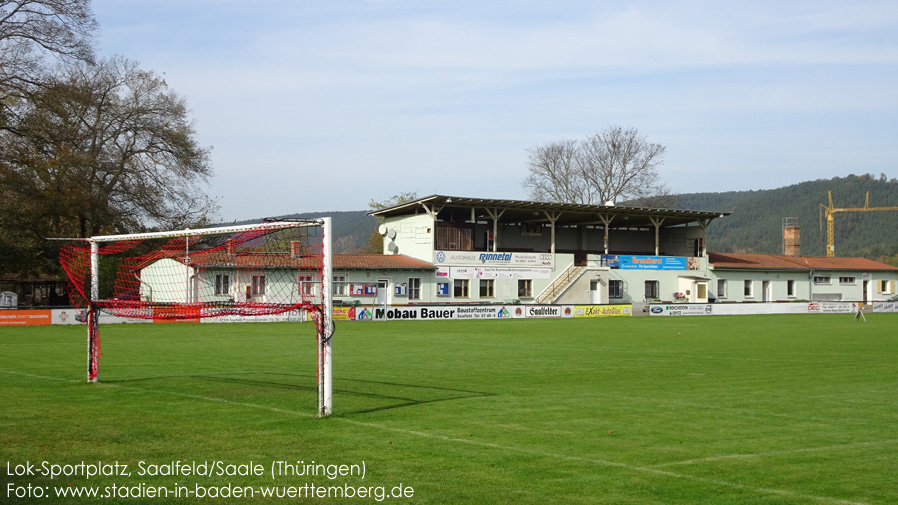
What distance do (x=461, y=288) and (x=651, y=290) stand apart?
52.0 ft

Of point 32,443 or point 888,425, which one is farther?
point 888,425

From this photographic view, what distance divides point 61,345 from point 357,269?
25.0 metres

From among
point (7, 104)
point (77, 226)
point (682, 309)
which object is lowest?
point (682, 309)

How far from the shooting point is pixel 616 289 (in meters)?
56.7

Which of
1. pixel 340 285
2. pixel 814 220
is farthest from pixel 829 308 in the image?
pixel 814 220

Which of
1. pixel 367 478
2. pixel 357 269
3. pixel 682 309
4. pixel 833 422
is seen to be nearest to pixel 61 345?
pixel 367 478

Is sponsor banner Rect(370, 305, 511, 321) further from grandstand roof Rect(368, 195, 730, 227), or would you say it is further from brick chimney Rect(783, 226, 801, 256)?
brick chimney Rect(783, 226, 801, 256)

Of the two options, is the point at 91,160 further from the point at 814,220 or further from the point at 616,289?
the point at 814,220

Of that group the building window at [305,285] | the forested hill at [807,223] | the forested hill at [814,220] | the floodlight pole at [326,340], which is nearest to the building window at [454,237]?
the building window at [305,285]

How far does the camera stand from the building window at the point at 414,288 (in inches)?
1987

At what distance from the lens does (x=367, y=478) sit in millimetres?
7520

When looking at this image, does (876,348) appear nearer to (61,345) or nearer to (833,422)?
(833,422)

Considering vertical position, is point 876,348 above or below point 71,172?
below

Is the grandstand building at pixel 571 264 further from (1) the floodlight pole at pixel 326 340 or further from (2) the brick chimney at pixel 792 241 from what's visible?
(1) the floodlight pole at pixel 326 340
